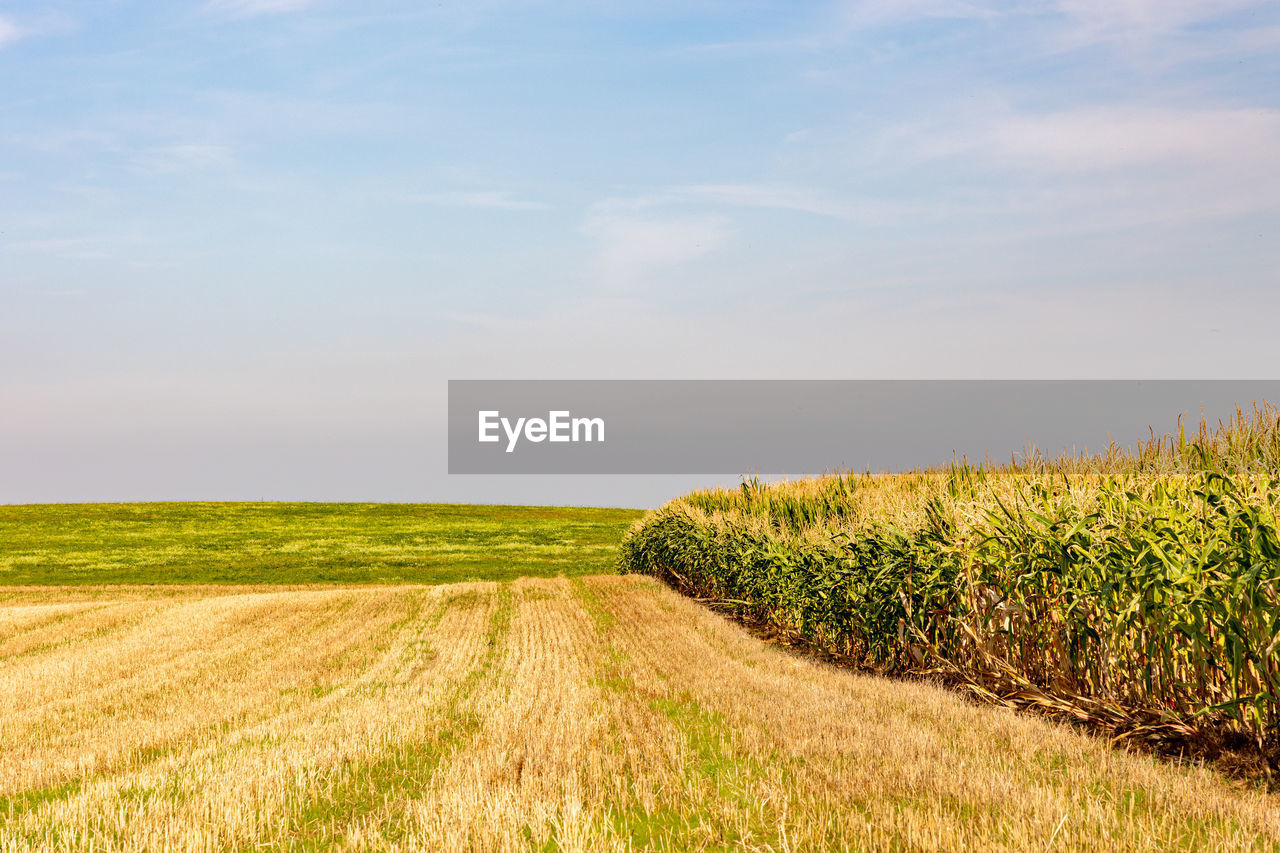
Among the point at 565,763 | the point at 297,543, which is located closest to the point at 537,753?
the point at 565,763

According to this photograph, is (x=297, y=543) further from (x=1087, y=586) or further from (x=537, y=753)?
(x=1087, y=586)

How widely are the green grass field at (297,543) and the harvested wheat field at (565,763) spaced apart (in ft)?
76.9

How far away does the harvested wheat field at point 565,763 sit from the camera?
17.7 feet

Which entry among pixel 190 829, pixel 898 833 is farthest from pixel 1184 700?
pixel 190 829

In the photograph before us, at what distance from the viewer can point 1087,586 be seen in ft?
28.5

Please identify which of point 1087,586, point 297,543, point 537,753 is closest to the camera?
point 537,753

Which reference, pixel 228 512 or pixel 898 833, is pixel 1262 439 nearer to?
pixel 898 833

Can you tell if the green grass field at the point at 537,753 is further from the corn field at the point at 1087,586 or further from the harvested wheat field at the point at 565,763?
the corn field at the point at 1087,586

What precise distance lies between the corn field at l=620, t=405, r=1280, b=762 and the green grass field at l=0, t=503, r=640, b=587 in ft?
82.8

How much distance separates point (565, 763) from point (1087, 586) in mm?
5348

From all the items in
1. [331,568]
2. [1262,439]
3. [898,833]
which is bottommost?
[331,568]

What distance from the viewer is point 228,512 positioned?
5881 cm

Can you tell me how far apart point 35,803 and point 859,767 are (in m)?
6.40

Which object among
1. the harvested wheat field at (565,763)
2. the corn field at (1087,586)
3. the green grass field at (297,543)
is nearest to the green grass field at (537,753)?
the harvested wheat field at (565,763)
